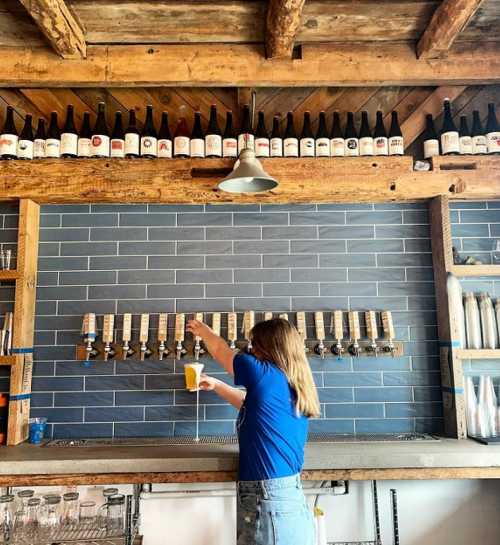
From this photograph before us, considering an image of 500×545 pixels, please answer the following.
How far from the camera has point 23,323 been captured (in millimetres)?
2795

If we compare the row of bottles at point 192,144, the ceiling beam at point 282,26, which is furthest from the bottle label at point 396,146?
the ceiling beam at point 282,26

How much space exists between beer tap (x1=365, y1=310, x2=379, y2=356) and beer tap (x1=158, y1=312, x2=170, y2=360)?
117 cm

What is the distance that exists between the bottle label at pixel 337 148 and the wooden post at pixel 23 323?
1.79 metres

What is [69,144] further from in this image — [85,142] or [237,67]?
[237,67]

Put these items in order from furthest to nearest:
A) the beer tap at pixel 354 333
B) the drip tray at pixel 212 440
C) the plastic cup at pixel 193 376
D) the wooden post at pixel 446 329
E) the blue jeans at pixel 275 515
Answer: the beer tap at pixel 354 333 → the wooden post at pixel 446 329 → the drip tray at pixel 212 440 → the plastic cup at pixel 193 376 → the blue jeans at pixel 275 515

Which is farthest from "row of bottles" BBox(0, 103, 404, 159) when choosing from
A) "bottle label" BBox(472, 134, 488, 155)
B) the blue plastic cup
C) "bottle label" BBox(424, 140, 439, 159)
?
the blue plastic cup

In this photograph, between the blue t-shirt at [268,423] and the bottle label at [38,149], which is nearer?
the blue t-shirt at [268,423]

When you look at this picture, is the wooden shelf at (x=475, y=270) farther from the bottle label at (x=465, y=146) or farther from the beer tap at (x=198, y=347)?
the beer tap at (x=198, y=347)

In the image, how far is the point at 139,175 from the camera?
280cm

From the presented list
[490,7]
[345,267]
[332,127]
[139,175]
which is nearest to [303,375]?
[345,267]

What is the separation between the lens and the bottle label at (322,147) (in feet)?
9.41

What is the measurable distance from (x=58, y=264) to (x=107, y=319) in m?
0.49

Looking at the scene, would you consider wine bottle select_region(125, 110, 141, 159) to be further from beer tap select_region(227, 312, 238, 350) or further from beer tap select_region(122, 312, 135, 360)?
beer tap select_region(227, 312, 238, 350)

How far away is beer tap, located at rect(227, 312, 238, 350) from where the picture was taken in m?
2.82
